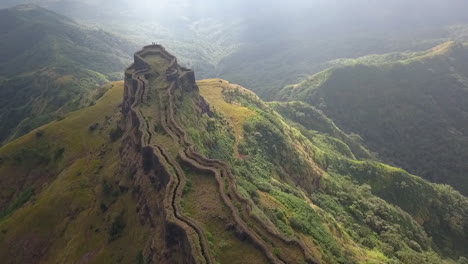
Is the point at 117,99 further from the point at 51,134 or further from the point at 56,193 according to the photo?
the point at 56,193

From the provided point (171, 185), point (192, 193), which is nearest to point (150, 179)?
point (171, 185)

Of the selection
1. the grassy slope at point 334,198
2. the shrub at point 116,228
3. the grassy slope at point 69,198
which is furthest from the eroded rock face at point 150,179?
the grassy slope at point 334,198

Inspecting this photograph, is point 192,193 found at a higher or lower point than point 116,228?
higher

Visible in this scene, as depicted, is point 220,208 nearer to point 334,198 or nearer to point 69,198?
point 69,198

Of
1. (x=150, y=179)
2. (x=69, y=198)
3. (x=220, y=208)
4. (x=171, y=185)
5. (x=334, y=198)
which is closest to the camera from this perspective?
(x=220, y=208)

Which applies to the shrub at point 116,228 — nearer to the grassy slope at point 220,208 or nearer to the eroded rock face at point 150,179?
the grassy slope at point 220,208

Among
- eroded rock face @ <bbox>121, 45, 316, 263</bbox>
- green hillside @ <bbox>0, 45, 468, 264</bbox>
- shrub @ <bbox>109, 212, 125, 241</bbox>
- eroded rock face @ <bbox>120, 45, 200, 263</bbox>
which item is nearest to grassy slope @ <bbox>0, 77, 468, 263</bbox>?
shrub @ <bbox>109, 212, 125, 241</bbox>

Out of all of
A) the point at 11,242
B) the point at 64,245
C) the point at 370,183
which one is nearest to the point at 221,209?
the point at 64,245
